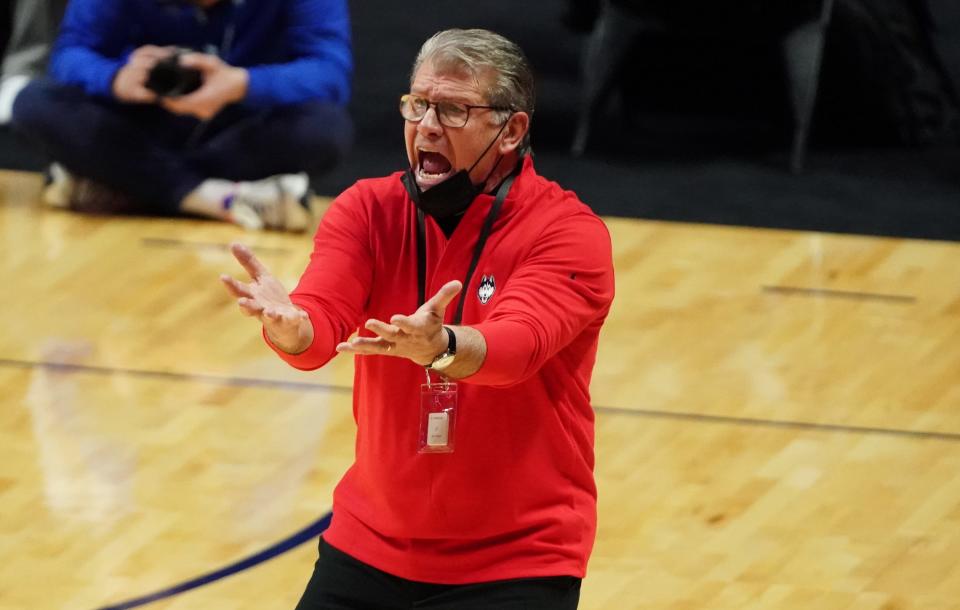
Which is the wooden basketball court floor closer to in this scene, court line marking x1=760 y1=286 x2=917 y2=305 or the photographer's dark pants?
court line marking x1=760 y1=286 x2=917 y2=305

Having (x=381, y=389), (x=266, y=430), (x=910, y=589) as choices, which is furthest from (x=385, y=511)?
(x=266, y=430)

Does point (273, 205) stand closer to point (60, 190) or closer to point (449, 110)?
point (60, 190)

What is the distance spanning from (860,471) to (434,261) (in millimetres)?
1830

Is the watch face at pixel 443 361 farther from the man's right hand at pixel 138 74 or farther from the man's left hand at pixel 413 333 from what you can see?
the man's right hand at pixel 138 74

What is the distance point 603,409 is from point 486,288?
6.28 ft

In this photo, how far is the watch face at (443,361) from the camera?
7.32 feet

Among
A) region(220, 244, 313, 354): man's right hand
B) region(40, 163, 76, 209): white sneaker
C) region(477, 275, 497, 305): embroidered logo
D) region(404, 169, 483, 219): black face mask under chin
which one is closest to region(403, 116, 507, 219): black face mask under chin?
region(404, 169, 483, 219): black face mask under chin

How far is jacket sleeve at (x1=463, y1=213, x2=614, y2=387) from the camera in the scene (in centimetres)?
229

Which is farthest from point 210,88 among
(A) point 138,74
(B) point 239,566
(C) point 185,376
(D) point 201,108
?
(B) point 239,566

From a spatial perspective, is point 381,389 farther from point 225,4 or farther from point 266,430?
point 225,4

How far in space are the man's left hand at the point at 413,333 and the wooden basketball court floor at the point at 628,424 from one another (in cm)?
130

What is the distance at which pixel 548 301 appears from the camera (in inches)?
95.0

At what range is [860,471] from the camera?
4.05 metres

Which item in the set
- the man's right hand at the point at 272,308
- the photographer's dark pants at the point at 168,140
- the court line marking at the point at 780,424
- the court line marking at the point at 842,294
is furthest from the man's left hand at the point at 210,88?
the man's right hand at the point at 272,308
